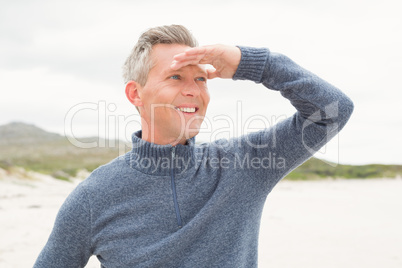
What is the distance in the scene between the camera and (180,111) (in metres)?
2.02

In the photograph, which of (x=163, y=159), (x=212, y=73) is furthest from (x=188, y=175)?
(x=212, y=73)

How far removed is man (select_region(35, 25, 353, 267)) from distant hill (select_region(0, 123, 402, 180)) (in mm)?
606

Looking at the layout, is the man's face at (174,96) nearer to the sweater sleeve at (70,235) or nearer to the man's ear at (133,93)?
the man's ear at (133,93)

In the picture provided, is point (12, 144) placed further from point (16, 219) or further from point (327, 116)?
point (327, 116)

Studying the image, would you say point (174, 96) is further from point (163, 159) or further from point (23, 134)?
point (23, 134)

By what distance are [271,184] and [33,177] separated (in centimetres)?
1884

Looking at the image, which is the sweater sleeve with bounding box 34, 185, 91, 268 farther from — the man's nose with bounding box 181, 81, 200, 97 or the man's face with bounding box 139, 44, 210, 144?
the man's nose with bounding box 181, 81, 200, 97

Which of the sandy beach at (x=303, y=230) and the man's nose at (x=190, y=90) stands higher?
the man's nose at (x=190, y=90)

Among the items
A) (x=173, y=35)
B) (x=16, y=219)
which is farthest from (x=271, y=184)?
(x=16, y=219)

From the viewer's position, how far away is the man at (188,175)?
192 cm

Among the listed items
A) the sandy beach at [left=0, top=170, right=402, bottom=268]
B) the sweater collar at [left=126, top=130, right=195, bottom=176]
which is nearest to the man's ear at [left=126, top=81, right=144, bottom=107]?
the sweater collar at [left=126, top=130, right=195, bottom=176]

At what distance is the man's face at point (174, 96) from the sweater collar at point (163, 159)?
0.29 ft

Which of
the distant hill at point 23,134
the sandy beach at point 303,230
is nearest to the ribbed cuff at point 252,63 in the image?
the sandy beach at point 303,230

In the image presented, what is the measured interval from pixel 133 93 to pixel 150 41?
0.32 meters
